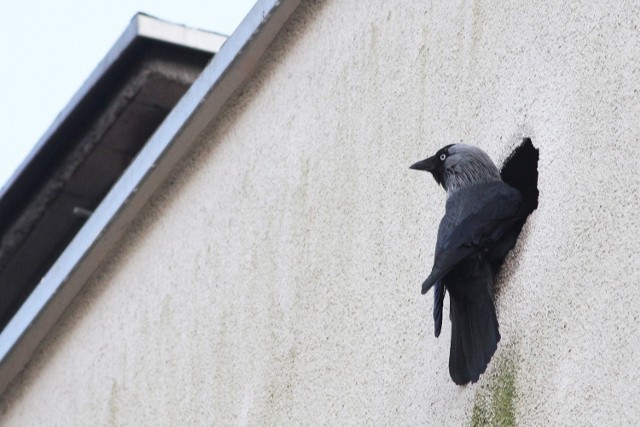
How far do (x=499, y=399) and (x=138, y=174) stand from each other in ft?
9.63

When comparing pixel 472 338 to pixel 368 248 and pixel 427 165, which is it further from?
pixel 368 248

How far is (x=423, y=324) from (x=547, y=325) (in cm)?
78

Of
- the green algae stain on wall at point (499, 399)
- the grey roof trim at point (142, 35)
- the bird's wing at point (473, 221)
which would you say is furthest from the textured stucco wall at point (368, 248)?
the grey roof trim at point (142, 35)

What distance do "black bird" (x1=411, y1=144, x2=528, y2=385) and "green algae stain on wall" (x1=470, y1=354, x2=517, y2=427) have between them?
50 millimetres

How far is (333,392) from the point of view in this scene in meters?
5.21

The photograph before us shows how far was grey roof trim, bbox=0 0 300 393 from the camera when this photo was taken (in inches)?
247

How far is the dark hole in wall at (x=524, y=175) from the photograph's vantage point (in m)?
4.64

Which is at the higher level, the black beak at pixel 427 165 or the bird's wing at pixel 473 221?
the black beak at pixel 427 165

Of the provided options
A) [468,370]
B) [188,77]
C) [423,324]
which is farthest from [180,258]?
[468,370]

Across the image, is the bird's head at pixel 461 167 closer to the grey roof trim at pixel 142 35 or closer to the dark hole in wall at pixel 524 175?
the dark hole in wall at pixel 524 175


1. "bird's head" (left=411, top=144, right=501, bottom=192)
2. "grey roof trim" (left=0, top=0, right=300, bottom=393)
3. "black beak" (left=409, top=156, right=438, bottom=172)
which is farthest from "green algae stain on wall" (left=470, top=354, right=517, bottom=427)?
"grey roof trim" (left=0, top=0, right=300, bottom=393)

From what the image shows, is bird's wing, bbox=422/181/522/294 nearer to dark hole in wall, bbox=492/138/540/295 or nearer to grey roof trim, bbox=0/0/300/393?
dark hole in wall, bbox=492/138/540/295

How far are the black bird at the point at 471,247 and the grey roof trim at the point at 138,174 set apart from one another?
1.55 m

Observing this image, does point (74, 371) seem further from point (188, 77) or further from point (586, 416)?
point (586, 416)
